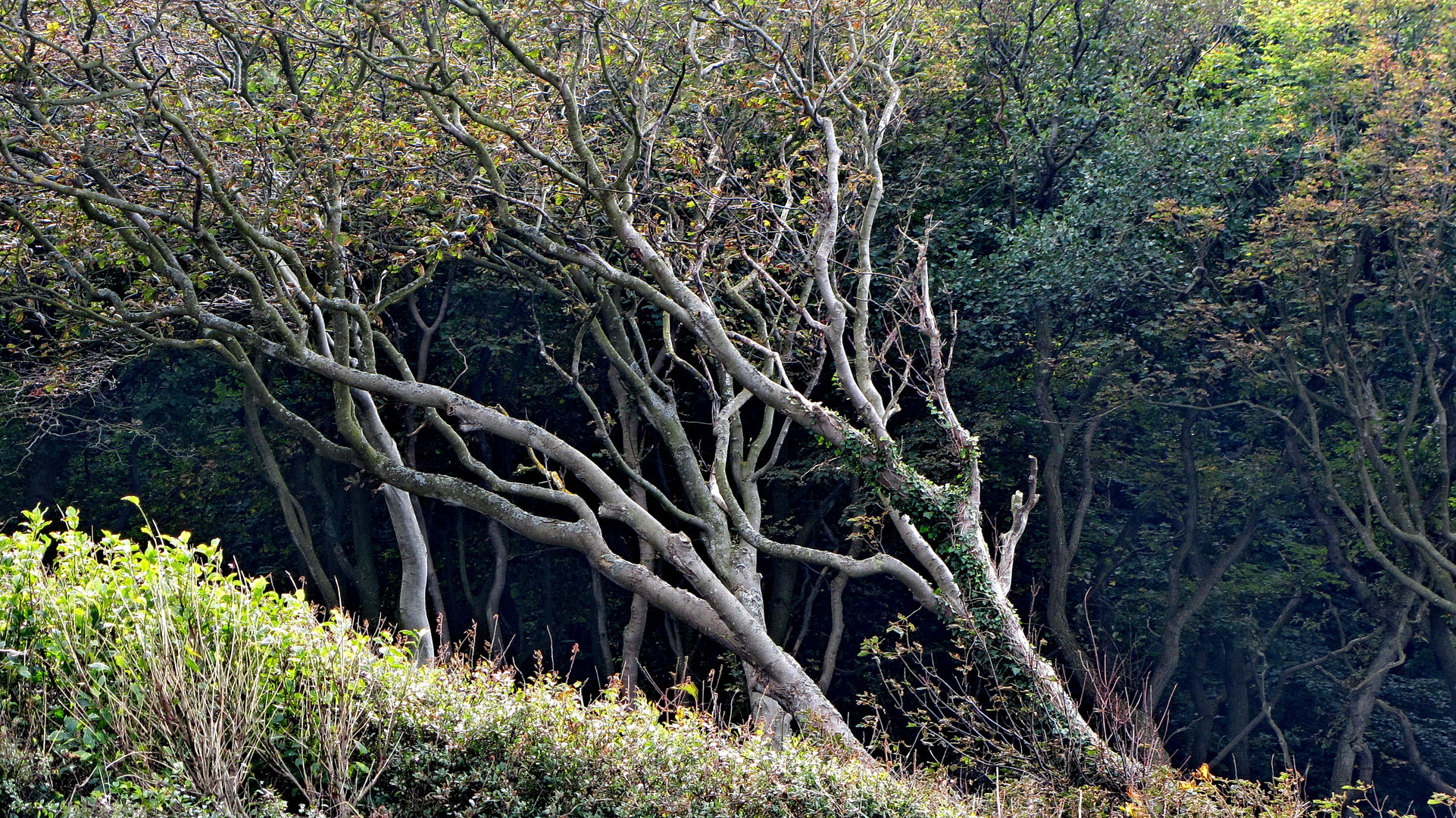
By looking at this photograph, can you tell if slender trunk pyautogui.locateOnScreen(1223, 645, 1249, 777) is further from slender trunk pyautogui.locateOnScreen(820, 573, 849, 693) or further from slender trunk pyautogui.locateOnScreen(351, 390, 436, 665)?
slender trunk pyautogui.locateOnScreen(351, 390, 436, 665)

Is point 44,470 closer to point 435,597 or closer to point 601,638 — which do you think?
point 435,597

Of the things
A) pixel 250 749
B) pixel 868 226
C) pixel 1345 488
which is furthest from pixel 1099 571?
pixel 250 749

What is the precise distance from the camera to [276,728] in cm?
552

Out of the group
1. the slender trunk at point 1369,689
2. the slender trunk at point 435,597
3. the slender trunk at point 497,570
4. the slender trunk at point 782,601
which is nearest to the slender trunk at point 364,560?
the slender trunk at point 435,597

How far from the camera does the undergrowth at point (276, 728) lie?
5.11 metres

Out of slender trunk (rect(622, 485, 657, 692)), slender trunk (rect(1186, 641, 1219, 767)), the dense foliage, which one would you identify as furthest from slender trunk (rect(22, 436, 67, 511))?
slender trunk (rect(1186, 641, 1219, 767))

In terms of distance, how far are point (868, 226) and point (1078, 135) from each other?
4376 millimetres

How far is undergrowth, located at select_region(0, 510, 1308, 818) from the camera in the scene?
5105mm

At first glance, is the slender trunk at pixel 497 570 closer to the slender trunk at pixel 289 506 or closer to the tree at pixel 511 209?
the slender trunk at pixel 289 506

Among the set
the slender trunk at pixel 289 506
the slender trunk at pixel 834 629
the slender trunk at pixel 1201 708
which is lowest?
the slender trunk at pixel 1201 708

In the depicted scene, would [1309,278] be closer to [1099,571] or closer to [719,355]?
[1099,571]

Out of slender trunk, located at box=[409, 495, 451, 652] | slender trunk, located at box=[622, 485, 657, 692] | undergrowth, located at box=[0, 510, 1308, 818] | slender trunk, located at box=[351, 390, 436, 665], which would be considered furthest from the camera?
slender trunk, located at box=[409, 495, 451, 652]

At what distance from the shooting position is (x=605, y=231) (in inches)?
502

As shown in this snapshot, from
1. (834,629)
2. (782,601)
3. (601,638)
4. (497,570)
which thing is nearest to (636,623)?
(782,601)
